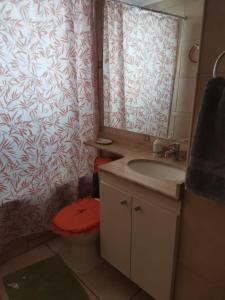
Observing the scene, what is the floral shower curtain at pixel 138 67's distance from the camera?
169 centimetres

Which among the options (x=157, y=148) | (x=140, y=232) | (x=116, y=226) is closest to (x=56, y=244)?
(x=116, y=226)

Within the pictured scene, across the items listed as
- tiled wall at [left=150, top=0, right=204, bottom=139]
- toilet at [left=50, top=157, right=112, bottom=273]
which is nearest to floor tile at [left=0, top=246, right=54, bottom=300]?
toilet at [left=50, top=157, right=112, bottom=273]

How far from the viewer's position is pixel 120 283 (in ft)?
5.56

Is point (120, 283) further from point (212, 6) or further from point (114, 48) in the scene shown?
point (114, 48)

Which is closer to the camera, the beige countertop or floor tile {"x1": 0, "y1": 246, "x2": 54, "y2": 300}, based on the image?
the beige countertop

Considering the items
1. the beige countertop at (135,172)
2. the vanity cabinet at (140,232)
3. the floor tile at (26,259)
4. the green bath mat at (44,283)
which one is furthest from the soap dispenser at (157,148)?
the floor tile at (26,259)

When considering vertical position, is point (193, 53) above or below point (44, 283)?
above

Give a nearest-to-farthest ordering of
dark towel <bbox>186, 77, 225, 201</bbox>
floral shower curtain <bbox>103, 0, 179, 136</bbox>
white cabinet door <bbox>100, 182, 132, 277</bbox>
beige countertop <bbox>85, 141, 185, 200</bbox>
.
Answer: dark towel <bbox>186, 77, 225, 201</bbox> < beige countertop <bbox>85, 141, 185, 200</bbox> < white cabinet door <bbox>100, 182, 132, 277</bbox> < floral shower curtain <bbox>103, 0, 179, 136</bbox>

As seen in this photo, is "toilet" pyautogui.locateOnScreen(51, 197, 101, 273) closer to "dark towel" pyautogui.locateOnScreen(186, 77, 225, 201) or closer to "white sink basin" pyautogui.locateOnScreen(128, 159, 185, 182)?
"white sink basin" pyautogui.locateOnScreen(128, 159, 185, 182)

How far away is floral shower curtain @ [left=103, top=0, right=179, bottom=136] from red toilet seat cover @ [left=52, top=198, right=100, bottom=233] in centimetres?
74

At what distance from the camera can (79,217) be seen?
170cm

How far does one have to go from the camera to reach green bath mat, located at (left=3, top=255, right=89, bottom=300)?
1603mm

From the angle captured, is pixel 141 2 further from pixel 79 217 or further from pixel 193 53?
pixel 79 217

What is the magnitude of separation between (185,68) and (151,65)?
1.00 feet
